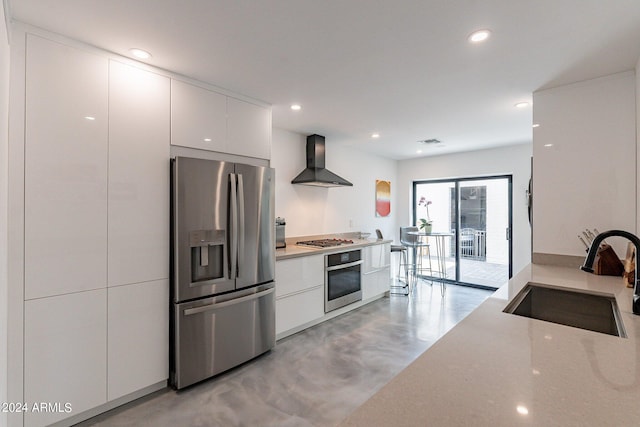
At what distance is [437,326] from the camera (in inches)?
133

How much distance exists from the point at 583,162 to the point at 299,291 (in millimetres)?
2666

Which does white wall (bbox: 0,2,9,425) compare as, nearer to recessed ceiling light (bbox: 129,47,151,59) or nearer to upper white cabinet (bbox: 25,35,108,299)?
upper white cabinet (bbox: 25,35,108,299)

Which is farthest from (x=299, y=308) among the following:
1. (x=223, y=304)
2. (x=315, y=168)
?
(x=315, y=168)

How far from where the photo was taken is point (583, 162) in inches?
88.0

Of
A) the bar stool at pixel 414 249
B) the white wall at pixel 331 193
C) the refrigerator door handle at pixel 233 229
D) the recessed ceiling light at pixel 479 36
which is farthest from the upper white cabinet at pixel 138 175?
the bar stool at pixel 414 249

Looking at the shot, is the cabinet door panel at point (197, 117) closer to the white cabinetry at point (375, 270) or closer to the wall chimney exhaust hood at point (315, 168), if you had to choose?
the wall chimney exhaust hood at point (315, 168)

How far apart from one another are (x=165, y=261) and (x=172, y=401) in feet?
3.15

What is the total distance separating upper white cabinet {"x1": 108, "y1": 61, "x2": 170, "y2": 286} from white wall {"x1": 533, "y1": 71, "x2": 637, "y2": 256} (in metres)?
2.92

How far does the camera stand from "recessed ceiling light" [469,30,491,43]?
168 cm

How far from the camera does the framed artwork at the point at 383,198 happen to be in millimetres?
5398

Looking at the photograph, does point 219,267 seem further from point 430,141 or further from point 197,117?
point 430,141

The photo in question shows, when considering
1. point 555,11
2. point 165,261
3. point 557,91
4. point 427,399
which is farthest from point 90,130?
point 557,91

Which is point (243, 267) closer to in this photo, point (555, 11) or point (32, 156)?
point (32, 156)

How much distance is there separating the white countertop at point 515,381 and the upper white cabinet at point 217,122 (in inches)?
85.6
